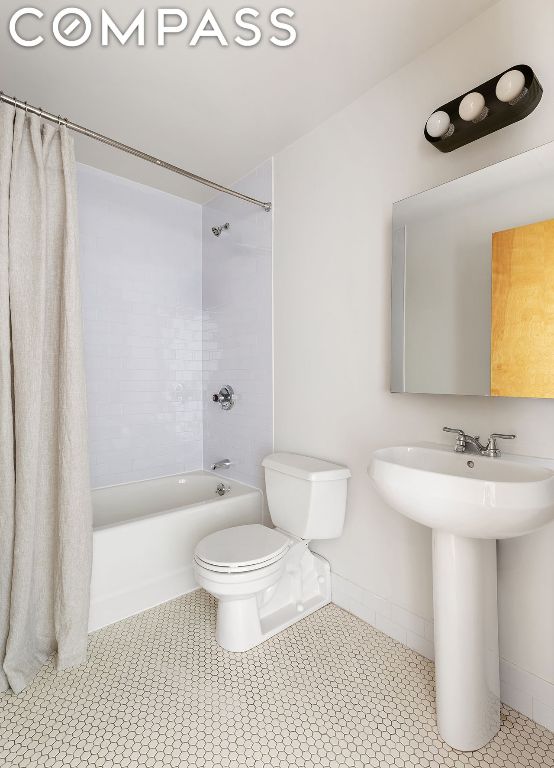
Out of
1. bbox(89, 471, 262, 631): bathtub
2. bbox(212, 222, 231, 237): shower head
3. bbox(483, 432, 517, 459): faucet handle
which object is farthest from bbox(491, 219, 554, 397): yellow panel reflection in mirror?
bbox(212, 222, 231, 237): shower head

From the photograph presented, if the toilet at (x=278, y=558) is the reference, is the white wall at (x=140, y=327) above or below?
above

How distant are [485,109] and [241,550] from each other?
190 cm

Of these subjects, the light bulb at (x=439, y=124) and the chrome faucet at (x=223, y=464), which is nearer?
the light bulb at (x=439, y=124)

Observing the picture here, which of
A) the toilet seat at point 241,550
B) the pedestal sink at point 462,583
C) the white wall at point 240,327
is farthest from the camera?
the white wall at point 240,327

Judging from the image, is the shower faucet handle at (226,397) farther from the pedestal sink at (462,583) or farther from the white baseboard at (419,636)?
the pedestal sink at (462,583)

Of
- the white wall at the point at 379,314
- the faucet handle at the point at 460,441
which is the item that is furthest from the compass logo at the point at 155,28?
the faucet handle at the point at 460,441

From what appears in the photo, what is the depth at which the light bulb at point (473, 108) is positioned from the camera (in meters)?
1.34

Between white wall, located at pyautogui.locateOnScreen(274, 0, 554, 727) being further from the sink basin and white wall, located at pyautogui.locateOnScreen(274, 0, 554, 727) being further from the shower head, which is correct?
the shower head

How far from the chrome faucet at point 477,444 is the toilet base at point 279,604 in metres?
0.97

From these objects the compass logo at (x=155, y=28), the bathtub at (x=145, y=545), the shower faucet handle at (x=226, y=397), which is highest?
the compass logo at (x=155, y=28)

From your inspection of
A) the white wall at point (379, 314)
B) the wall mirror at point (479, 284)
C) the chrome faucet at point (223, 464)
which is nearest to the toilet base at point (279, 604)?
the white wall at point (379, 314)

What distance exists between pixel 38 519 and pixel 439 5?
2448mm

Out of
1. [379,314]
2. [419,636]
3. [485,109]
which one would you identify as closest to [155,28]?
[485,109]

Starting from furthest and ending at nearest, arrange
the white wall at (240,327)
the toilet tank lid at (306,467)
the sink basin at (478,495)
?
1. the white wall at (240,327)
2. the toilet tank lid at (306,467)
3. the sink basin at (478,495)
